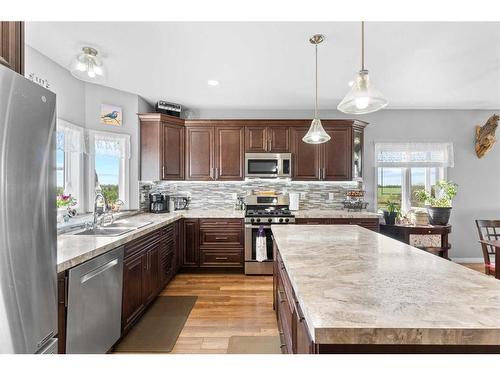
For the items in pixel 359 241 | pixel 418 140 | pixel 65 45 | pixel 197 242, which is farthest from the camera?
pixel 418 140

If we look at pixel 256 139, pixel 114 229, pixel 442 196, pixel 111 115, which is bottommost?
pixel 114 229

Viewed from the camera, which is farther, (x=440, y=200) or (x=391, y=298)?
(x=440, y=200)

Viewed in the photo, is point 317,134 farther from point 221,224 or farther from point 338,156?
point 221,224

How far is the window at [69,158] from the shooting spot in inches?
118

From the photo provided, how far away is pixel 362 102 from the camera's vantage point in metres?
1.62

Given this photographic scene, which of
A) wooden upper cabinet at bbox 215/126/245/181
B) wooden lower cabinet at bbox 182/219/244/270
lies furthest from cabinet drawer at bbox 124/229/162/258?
wooden upper cabinet at bbox 215/126/245/181

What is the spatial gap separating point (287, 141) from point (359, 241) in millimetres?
2608

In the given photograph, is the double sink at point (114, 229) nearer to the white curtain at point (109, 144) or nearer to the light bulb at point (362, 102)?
the white curtain at point (109, 144)

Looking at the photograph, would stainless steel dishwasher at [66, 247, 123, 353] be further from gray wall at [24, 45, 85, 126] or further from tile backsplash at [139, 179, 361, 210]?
tile backsplash at [139, 179, 361, 210]

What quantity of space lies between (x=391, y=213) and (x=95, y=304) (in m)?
3.96

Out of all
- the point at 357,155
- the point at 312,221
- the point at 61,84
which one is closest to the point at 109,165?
the point at 61,84

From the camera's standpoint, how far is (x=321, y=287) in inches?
39.9
